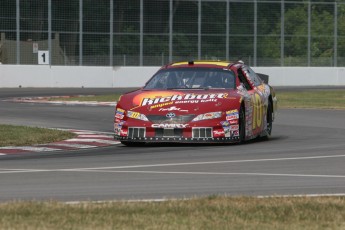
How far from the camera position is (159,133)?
1723 cm

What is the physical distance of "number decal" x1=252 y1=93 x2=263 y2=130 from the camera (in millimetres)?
18562

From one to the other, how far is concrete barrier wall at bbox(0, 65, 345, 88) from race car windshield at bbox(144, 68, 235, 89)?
2943cm

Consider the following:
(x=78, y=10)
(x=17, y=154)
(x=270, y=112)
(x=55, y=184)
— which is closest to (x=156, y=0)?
(x=78, y=10)

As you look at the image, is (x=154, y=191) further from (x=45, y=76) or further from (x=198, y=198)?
(x=45, y=76)

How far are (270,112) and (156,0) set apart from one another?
3103 cm

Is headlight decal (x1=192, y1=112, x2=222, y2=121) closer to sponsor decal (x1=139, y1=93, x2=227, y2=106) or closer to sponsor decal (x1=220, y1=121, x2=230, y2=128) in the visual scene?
sponsor decal (x1=220, y1=121, x2=230, y2=128)

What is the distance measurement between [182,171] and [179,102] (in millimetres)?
4337

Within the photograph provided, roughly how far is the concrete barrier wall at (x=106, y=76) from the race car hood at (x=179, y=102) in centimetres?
3043

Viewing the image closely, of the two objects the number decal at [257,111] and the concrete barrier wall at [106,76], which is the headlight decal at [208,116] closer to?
the number decal at [257,111]

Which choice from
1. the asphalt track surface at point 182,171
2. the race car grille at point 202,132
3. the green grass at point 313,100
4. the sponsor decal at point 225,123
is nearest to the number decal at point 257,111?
the asphalt track surface at point 182,171

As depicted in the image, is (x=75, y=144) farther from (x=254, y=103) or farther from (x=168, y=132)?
(x=254, y=103)

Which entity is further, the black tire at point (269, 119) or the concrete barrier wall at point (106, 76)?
the concrete barrier wall at point (106, 76)

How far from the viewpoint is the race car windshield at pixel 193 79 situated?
60.5ft

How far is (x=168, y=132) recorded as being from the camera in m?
17.2
